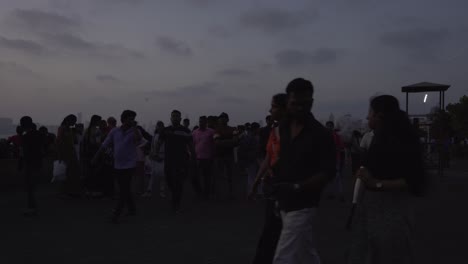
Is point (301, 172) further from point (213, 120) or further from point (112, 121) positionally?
point (213, 120)

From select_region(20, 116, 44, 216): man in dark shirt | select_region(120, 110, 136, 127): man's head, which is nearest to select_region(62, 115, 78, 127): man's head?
select_region(20, 116, 44, 216): man in dark shirt

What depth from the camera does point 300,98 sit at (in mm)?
3629

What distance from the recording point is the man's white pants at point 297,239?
11.4ft

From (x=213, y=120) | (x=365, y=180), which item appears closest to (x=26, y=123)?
(x=213, y=120)

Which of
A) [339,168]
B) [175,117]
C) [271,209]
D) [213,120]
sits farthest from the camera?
[213,120]

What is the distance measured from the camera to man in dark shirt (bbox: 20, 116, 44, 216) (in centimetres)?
920

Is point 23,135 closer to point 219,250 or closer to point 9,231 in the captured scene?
point 9,231

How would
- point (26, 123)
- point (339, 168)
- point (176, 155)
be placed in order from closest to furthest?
1. point (26, 123)
2. point (176, 155)
3. point (339, 168)

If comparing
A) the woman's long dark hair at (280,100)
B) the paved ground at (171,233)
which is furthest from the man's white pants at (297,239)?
the paved ground at (171,233)

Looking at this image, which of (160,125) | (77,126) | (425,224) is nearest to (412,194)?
(425,224)

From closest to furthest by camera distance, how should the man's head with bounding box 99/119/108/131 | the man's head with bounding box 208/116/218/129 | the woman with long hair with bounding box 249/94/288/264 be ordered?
1. the woman with long hair with bounding box 249/94/288/264
2. the man's head with bounding box 99/119/108/131
3. the man's head with bounding box 208/116/218/129

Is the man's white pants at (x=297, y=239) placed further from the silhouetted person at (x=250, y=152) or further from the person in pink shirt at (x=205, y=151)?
the silhouetted person at (x=250, y=152)

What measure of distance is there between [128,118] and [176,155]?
1.39 metres

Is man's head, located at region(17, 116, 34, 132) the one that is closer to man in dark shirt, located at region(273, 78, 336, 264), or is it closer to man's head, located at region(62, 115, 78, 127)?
man's head, located at region(62, 115, 78, 127)
